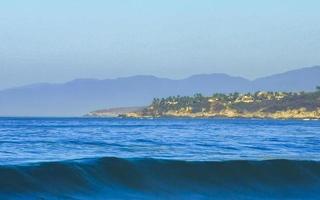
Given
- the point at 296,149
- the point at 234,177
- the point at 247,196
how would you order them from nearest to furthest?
the point at 247,196 → the point at 234,177 → the point at 296,149

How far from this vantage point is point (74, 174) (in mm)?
27109

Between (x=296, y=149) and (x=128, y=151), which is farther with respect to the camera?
(x=296, y=149)

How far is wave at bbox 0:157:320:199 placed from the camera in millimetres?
25172

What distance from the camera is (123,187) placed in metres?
26.6

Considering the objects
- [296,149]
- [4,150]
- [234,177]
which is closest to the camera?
[234,177]

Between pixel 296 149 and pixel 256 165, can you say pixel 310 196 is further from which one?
pixel 296 149

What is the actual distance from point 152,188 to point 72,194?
343 centimetres

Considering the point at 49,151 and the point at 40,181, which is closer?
the point at 40,181

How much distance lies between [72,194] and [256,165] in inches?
401

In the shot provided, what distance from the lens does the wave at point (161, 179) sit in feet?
82.6

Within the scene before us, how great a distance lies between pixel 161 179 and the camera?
2820cm

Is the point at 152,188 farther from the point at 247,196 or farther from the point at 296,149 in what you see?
the point at 296,149

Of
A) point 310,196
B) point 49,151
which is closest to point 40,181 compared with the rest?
point 310,196

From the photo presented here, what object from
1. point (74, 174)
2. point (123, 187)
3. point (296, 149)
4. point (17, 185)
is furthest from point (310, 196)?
point (296, 149)
